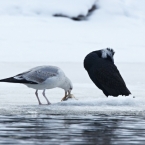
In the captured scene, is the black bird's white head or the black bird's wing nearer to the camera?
the black bird's wing

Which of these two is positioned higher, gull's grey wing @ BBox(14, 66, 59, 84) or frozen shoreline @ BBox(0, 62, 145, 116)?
gull's grey wing @ BBox(14, 66, 59, 84)

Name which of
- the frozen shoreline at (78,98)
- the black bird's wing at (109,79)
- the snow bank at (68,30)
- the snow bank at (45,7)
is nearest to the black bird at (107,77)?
the black bird's wing at (109,79)

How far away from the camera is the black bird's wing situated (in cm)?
1099

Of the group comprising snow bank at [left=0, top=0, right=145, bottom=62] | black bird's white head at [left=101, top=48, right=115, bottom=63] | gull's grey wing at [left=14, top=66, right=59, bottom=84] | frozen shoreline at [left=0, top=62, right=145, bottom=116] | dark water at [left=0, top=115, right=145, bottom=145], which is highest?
snow bank at [left=0, top=0, right=145, bottom=62]

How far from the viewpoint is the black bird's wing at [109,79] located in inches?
433

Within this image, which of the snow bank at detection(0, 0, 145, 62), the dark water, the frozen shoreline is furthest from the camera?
the snow bank at detection(0, 0, 145, 62)

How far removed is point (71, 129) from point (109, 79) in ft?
11.9

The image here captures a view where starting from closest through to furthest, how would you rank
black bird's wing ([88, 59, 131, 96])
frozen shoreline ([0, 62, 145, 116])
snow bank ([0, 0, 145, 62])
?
frozen shoreline ([0, 62, 145, 116])
black bird's wing ([88, 59, 131, 96])
snow bank ([0, 0, 145, 62])

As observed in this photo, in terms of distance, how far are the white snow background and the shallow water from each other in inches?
0.7

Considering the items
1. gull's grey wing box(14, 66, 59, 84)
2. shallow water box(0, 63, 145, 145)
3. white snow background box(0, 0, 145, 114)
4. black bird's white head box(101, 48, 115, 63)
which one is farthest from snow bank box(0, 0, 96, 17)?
gull's grey wing box(14, 66, 59, 84)

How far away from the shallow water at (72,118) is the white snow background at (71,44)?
0.05 feet

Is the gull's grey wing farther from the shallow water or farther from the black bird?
the black bird

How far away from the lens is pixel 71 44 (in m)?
18.8

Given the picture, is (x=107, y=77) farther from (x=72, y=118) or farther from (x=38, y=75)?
(x=72, y=118)
